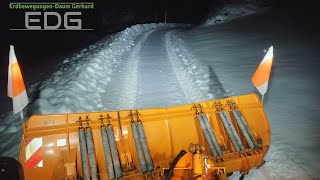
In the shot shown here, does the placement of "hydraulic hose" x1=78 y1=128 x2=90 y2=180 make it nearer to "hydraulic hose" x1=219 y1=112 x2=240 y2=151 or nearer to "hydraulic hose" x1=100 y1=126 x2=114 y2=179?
"hydraulic hose" x1=100 y1=126 x2=114 y2=179

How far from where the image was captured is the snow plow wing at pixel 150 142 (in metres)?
3.49

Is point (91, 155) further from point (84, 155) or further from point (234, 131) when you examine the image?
point (234, 131)

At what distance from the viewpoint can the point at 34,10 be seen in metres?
20.4

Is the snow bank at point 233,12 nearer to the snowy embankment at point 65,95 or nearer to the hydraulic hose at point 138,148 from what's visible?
the snowy embankment at point 65,95

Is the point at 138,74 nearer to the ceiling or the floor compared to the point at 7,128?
nearer to the ceiling

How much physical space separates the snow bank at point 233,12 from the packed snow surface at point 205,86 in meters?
11.9

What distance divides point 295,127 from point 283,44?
9327 mm

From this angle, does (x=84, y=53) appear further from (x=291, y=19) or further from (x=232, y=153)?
(x=291, y=19)

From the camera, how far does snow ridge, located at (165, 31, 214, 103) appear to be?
725 centimetres

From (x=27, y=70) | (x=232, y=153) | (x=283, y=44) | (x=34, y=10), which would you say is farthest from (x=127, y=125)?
(x=34, y=10)

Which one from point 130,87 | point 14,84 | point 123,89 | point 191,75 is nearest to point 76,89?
point 123,89

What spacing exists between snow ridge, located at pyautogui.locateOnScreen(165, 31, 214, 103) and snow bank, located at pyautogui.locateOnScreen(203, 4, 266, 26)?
13948mm

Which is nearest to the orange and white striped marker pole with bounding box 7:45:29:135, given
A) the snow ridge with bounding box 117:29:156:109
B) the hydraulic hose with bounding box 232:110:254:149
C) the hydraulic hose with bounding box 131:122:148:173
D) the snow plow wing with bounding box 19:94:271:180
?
the snow plow wing with bounding box 19:94:271:180

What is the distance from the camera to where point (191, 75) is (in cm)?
909
